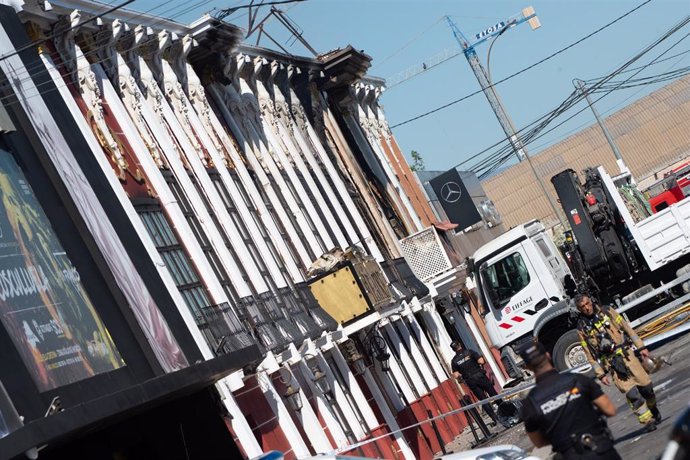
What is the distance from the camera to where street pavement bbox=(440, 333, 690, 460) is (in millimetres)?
15992

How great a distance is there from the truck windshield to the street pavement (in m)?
2.58

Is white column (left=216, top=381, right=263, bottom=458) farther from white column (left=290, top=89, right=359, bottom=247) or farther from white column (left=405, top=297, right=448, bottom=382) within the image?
white column (left=405, top=297, right=448, bottom=382)

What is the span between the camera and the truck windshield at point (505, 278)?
27.7m

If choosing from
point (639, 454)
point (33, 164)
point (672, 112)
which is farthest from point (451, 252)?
point (672, 112)

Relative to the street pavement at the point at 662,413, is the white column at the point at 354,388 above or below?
above

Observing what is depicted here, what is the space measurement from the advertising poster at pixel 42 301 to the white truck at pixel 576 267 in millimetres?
9509

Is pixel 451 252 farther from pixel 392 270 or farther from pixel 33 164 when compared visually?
pixel 33 164

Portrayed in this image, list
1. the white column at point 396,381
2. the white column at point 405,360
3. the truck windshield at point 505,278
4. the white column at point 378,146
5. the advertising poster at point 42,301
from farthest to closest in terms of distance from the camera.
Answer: the white column at point 378,146 < the white column at point 405,360 < the white column at point 396,381 < the truck windshield at point 505,278 < the advertising poster at point 42,301

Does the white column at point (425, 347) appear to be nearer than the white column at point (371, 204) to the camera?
Yes

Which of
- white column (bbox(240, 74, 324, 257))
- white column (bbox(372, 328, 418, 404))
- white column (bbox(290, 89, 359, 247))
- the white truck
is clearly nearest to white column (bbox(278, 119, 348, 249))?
white column (bbox(290, 89, 359, 247))

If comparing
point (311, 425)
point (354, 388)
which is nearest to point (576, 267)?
point (354, 388)

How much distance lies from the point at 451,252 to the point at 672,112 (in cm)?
4382

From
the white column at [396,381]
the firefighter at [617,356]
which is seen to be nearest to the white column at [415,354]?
the white column at [396,381]

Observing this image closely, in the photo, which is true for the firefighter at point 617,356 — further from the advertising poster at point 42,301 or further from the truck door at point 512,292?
the truck door at point 512,292
